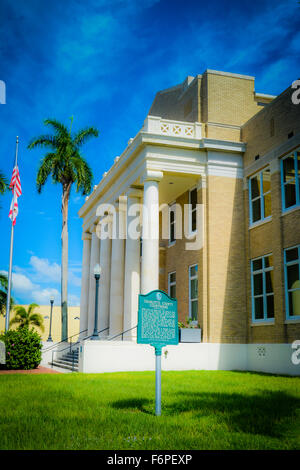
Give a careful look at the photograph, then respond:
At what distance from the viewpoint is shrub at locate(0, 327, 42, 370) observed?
20953 mm

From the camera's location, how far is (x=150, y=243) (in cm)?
2064

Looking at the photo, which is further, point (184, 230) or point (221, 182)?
point (184, 230)

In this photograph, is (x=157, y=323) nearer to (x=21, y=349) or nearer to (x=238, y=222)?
(x=238, y=222)

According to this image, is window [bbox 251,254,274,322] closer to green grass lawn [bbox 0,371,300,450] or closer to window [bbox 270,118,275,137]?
window [bbox 270,118,275,137]

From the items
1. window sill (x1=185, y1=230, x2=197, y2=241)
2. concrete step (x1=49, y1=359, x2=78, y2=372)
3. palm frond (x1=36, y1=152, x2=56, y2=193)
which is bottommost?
concrete step (x1=49, y1=359, x2=78, y2=372)

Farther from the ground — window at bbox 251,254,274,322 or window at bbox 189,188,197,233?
window at bbox 189,188,197,233

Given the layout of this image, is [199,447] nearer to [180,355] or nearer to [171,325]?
[171,325]

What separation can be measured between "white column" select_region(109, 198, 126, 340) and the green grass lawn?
40.4 ft

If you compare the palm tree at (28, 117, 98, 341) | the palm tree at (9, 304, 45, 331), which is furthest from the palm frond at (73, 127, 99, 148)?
the palm tree at (9, 304, 45, 331)

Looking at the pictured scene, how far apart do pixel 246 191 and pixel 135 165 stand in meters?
5.39

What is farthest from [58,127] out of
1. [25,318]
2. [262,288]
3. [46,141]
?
[25,318]

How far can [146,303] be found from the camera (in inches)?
340

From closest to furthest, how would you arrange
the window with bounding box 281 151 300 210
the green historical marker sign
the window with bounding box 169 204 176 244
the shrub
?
the green historical marker sign, the window with bounding box 281 151 300 210, the shrub, the window with bounding box 169 204 176 244

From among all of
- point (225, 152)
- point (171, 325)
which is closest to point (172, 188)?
point (225, 152)
